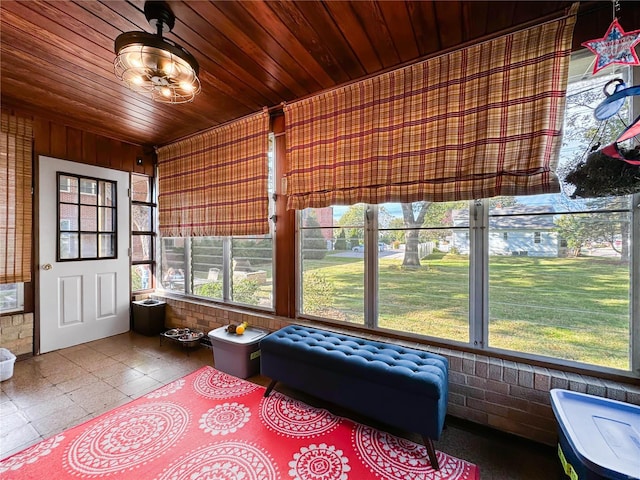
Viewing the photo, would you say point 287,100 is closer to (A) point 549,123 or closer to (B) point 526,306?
(A) point 549,123

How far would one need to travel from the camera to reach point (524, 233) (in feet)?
6.01

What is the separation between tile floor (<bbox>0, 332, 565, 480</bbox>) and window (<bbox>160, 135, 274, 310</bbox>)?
72 centimetres

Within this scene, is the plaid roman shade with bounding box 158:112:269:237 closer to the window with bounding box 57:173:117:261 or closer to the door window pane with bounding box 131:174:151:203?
the door window pane with bounding box 131:174:151:203

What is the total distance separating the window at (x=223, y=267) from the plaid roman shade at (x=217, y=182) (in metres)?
0.15

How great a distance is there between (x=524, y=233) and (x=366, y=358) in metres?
1.36

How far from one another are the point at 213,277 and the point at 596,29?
3898 mm

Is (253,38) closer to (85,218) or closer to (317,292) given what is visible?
(317,292)

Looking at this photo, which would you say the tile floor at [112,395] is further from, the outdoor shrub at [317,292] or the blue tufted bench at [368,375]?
the outdoor shrub at [317,292]

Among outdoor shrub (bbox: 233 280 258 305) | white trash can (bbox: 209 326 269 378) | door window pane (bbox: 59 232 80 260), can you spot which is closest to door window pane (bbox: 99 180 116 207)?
door window pane (bbox: 59 232 80 260)

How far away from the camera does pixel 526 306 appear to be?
6.01 feet

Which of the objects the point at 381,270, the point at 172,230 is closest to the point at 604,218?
the point at 381,270

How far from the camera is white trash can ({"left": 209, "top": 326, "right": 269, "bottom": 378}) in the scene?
2543mm

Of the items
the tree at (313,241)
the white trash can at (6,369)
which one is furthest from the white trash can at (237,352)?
the white trash can at (6,369)

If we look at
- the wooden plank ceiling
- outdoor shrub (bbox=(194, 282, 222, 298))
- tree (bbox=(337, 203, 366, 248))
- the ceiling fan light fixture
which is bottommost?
outdoor shrub (bbox=(194, 282, 222, 298))
